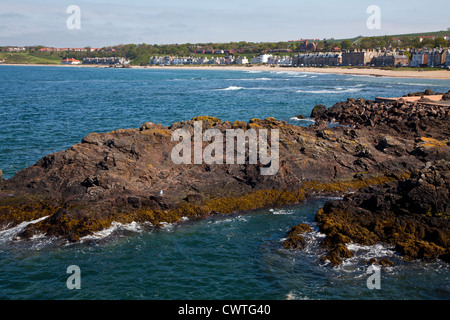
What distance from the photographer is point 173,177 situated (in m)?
19.2

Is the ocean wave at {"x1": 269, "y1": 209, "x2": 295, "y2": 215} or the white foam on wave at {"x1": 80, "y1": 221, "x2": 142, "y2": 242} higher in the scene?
A: the ocean wave at {"x1": 269, "y1": 209, "x2": 295, "y2": 215}

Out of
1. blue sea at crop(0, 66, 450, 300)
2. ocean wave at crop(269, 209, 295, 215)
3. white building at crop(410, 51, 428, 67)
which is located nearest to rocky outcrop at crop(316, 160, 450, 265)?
blue sea at crop(0, 66, 450, 300)

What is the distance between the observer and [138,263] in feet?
43.6

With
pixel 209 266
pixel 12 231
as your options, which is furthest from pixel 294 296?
pixel 12 231

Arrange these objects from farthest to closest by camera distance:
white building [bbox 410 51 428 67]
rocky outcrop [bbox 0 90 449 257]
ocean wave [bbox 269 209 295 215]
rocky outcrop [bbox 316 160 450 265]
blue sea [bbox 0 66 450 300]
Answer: white building [bbox 410 51 428 67]
ocean wave [bbox 269 209 295 215]
rocky outcrop [bbox 0 90 449 257]
rocky outcrop [bbox 316 160 450 265]
blue sea [bbox 0 66 450 300]

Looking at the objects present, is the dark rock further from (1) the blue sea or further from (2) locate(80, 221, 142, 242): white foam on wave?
(2) locate(80, 221, 142, 242): white foam on wave

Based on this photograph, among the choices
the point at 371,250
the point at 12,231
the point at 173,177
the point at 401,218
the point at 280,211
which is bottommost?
the point at 371,250

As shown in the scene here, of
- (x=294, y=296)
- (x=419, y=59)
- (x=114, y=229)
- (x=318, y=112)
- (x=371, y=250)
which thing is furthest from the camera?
(x=419, y=59)

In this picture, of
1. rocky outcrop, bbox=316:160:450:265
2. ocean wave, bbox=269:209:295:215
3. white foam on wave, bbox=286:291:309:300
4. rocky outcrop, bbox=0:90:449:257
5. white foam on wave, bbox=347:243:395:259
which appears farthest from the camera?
ocean wave, bbox=269:209:295:215

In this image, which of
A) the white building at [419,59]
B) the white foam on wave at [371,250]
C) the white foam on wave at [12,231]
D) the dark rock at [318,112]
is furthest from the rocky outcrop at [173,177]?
the white building at [419,59]

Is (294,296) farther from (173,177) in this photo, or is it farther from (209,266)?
(173,177)

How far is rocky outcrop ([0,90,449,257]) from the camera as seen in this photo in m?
16.0

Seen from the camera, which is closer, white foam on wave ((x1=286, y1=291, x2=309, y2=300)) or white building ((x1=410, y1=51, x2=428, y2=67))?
white foam on wave ((x1=286, y1=291, x2=309, y2=300))
